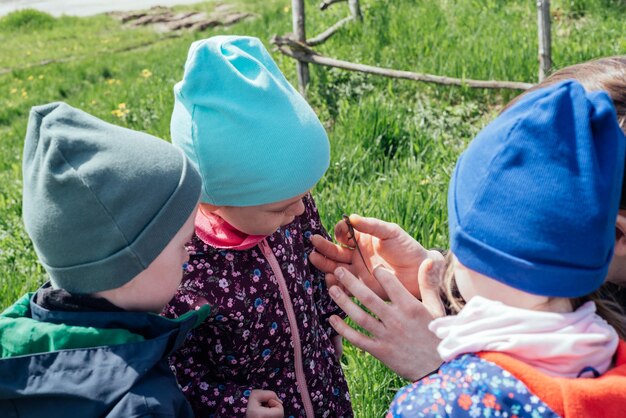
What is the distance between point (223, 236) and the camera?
167cm

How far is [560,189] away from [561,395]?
1.03 feet

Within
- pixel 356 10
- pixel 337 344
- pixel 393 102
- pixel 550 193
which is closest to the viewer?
pixel 550 193

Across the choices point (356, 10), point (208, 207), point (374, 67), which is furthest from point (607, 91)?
point (356, 10)

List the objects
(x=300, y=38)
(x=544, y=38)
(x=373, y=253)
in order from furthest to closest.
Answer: (x=300, y=38)
(x=544, y=38)
(x=373, y=253)

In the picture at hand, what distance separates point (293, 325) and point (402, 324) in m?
0.31

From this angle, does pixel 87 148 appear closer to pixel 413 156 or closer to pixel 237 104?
pixel 237 104

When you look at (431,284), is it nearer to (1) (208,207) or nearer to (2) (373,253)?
(2) (373,253)

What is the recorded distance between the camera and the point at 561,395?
43.3 inches

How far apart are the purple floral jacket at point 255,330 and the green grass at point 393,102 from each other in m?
0.39

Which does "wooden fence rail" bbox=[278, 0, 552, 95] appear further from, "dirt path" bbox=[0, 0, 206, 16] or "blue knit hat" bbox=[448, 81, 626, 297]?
"dirt path" bbox=[0, 0, 206, 16]

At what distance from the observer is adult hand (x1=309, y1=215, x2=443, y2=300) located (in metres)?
1.90

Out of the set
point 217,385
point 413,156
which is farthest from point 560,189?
point 413,156

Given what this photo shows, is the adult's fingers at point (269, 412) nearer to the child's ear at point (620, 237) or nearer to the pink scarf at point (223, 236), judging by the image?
the pink scarf at point (223, 236)

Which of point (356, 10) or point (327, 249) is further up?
point (327, 249)
